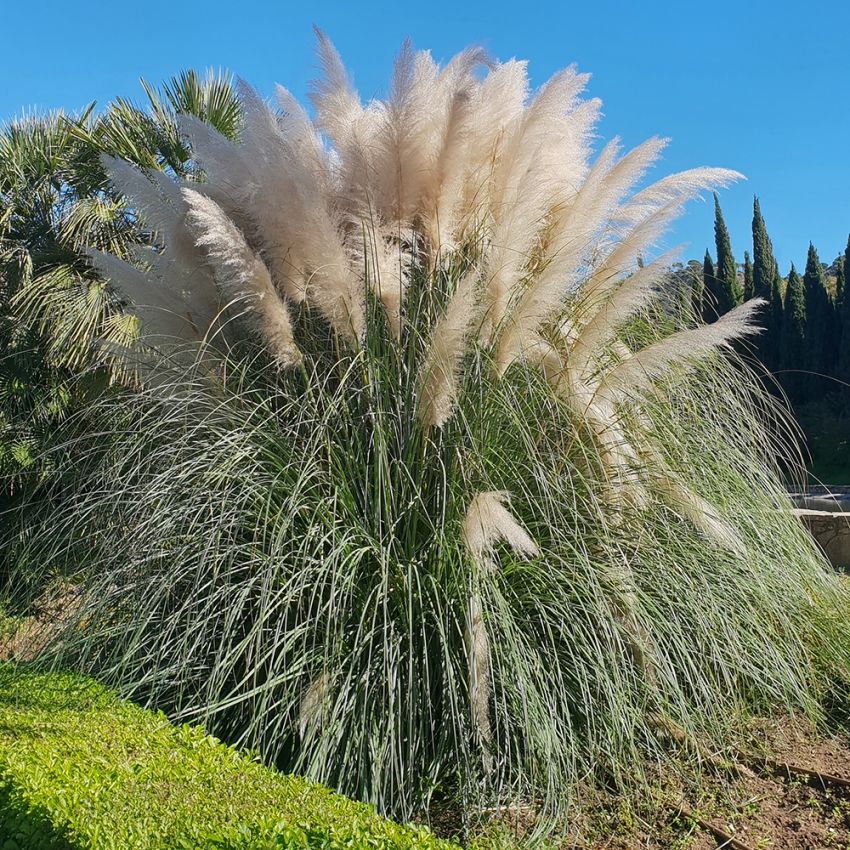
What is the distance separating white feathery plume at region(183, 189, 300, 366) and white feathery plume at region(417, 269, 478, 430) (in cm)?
53

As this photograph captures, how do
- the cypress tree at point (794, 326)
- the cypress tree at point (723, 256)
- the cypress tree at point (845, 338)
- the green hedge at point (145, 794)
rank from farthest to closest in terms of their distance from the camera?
the cypress tree at point (794, 326) → the cypress tree at point (845, 338) → the cypress tree at point (723, 256) → the green hedge at point (145, 794)

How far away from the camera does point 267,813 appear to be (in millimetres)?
2041

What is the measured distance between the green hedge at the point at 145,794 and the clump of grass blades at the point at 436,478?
A: 171 millimetres

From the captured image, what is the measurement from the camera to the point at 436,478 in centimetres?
298

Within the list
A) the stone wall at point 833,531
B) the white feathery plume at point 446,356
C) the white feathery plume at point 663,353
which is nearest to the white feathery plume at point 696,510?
the white feathery plume at point 663,353

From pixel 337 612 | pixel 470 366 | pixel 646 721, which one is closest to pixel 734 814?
pixel 646 721

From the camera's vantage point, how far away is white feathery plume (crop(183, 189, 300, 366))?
3.01 meters

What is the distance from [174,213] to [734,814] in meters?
2.94

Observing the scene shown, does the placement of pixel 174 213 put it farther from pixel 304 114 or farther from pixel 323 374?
pixel 323 374

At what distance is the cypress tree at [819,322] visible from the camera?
29.7 meters

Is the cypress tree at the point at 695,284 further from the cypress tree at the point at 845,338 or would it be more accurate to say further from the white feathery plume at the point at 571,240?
the cypress tree at the point at 845,338

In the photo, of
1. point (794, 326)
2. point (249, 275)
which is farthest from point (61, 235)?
point (794, 326)

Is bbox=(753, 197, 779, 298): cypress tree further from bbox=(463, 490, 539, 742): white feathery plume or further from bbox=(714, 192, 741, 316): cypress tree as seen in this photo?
bbox=(463, 490, 539, 742): white feathery plume

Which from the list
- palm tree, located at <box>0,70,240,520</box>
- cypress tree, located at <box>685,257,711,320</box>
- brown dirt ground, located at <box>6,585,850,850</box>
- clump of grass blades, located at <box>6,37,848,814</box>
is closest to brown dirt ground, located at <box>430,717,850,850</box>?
brown dirt ground, located at <box>6,585,850,850</box>
